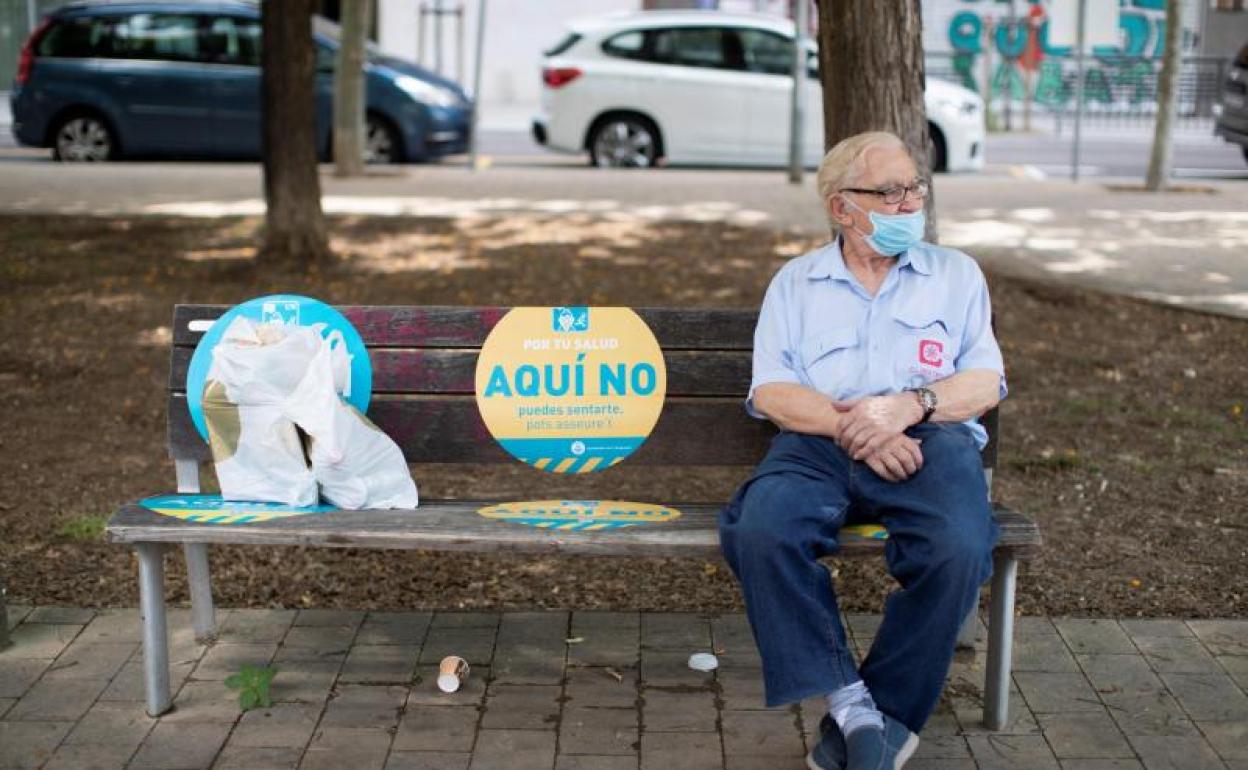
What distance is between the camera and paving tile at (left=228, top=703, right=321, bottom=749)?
12.8 ft

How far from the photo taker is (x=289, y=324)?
4.41m

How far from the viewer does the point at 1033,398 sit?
7023 millimetres

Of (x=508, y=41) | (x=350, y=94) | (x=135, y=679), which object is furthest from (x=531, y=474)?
(x=508, y=41)

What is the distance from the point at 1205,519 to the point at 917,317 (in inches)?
76.9

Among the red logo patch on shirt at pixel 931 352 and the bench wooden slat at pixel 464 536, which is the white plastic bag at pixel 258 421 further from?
the red logo patch on shirt at pixel 931 352

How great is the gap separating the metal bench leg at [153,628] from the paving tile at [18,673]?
381mm

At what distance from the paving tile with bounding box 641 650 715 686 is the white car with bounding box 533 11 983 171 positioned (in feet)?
38.8

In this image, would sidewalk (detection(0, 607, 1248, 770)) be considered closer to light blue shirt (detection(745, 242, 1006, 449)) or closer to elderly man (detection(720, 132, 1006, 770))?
elderly man (detection(720, 132, 1006, 770))

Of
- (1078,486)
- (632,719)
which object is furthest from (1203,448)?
(632,719)

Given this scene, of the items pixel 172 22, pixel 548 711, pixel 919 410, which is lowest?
pixel 548 711

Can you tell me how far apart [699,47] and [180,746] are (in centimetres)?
1311

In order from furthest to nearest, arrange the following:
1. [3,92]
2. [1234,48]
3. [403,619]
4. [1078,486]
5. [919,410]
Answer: [1234,48]
[3,92]
[1078,486]
[403,619]
[919,410]

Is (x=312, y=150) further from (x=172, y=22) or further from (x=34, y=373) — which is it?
(x=172, y=22)

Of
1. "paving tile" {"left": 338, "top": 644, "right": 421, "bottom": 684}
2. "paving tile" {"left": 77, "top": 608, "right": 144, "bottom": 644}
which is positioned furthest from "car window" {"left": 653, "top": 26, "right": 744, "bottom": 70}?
"paving tile" {"left": 338, "top": 644, "right": 421, "bottom": 684}
